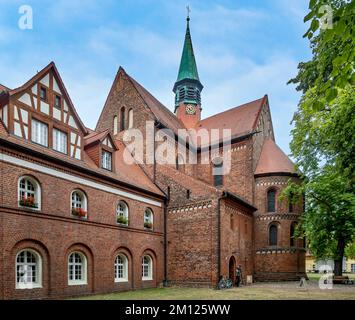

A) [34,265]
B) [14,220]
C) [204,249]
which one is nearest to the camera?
[14,220]

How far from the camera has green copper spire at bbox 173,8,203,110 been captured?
38.7 meters

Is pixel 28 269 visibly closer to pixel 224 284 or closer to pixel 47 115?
pixel 47 115

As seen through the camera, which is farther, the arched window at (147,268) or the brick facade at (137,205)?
the arched window at (147,268)

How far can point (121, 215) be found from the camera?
19.9 metres

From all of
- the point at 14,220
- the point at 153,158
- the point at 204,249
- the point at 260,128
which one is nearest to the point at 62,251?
the point at 14,220

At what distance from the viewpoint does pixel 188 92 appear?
38906 mm

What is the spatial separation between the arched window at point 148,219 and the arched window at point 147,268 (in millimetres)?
1774

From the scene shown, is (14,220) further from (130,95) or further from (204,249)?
(130,95)

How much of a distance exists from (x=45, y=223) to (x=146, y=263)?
8.56 metres

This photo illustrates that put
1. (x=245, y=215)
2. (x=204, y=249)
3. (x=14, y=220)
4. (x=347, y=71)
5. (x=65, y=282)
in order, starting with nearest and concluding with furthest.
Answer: (x=347, y=71) < (x=14, y=220) < (x=65, y=282) < (x=204, y=249) < (x=245, y=215)

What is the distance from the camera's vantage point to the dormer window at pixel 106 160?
64.4 feet

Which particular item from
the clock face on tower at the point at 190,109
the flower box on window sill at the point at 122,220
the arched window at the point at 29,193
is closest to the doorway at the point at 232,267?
the flower box on window sill at the point at 122,220

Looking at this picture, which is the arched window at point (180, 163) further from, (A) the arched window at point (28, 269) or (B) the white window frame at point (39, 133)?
(A) the arched window at point (28, 269)

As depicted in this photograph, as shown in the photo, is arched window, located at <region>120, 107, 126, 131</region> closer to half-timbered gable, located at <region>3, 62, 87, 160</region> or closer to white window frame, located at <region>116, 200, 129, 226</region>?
white window frame, located at <region>116, 200, 129, 226</region>
